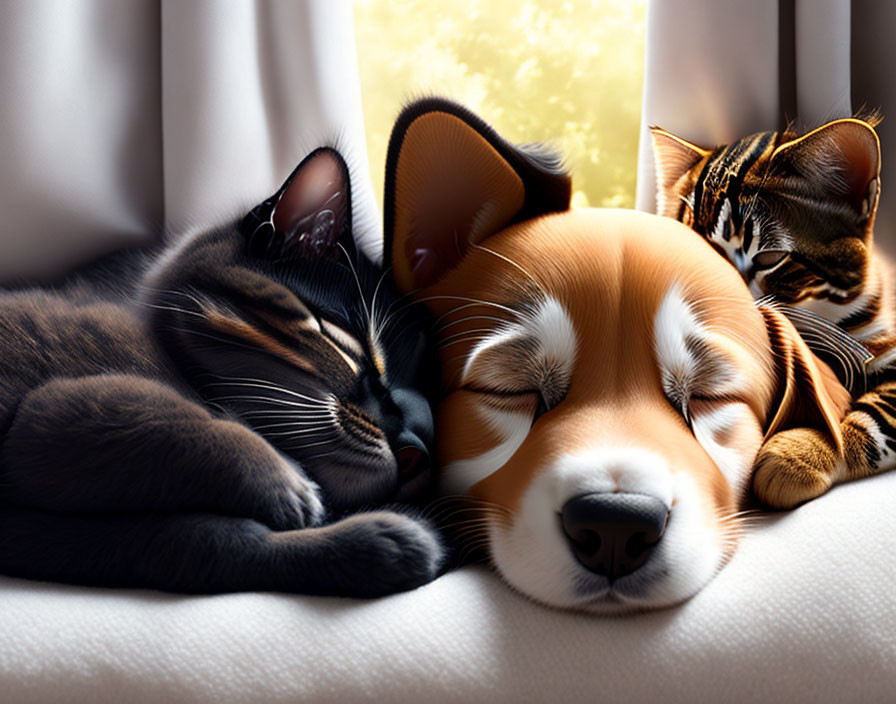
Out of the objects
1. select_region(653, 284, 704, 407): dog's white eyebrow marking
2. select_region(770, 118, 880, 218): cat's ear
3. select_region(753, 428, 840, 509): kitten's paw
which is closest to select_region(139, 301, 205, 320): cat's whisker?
select_region(653, 284, 704, 407): dog's white eyebrow marking

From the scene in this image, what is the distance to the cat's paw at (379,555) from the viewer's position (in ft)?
2.22

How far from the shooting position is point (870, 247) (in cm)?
101

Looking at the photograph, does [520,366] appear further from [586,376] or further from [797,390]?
[797,390]

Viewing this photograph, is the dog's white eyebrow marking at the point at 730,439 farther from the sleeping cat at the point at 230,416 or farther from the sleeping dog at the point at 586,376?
the sleeping cat at the point at 230,416

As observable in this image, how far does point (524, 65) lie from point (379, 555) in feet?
3.59

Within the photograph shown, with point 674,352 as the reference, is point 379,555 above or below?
below

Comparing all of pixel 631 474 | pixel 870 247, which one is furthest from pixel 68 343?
pixel 870 247

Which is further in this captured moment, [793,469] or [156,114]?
[156,114]

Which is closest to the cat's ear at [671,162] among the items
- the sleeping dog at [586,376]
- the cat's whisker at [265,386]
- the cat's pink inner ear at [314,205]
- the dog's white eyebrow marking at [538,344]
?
the sleeping dog at [586,376]

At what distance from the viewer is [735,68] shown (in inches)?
48.3

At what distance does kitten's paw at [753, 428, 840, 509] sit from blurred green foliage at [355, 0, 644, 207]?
0.73 m

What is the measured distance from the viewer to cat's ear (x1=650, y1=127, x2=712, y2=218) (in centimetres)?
112

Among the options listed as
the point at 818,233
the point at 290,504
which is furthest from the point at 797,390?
the point at 290,504

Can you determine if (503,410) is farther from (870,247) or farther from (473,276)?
(870,247)
